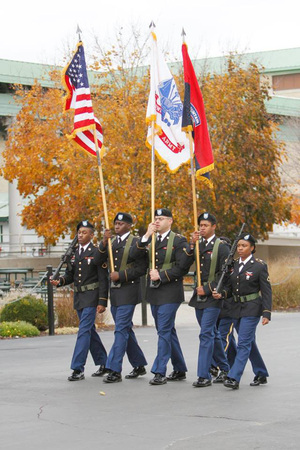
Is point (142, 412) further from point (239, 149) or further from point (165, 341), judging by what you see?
point (239, 149)

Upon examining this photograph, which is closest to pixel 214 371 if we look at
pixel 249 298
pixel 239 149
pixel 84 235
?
pixel 249 298

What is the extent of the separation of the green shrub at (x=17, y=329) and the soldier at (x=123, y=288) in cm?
685

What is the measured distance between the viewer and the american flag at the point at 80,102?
1328 centimetres

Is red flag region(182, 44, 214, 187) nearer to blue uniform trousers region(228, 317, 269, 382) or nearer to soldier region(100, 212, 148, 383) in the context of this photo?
soldier region(100, 212, 148, 383)

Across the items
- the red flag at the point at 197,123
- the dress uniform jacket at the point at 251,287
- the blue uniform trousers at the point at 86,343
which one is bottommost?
the blue uniform trousers at the point at 86,343

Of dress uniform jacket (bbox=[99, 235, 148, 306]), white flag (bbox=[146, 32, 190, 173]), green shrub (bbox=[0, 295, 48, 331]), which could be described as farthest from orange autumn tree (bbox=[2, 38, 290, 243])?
dress uniform jacket (bbox=[99, 235, 148, 306])

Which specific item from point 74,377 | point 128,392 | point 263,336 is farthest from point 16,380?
point 263,336

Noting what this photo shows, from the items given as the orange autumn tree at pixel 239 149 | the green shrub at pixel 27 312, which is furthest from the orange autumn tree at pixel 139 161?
the green shrub at pixel 27 312

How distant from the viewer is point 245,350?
432 inches

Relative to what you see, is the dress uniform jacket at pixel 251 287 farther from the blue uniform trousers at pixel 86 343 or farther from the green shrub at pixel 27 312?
the green shrub at pixel 27 312

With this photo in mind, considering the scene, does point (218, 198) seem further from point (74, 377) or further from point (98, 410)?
point (98, 410)

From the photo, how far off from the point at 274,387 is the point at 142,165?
71.6ft

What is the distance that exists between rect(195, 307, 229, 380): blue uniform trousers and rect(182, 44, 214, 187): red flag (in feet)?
6.44

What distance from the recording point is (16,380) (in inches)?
479
